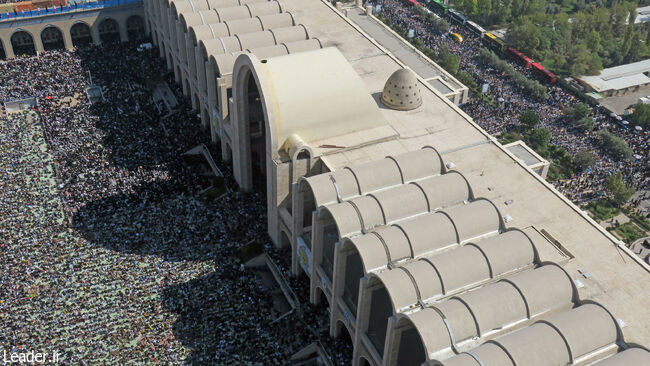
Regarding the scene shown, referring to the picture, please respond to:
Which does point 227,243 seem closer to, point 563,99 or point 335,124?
point 335,124

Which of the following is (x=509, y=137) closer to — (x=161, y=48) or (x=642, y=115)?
(x=642, y=115)

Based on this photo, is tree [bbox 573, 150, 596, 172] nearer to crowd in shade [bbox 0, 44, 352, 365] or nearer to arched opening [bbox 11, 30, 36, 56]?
crowd in shade [bbox 0, 44, 352, 365]

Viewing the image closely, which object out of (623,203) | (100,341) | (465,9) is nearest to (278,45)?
(100,341)

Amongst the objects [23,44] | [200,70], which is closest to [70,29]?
[23,44]

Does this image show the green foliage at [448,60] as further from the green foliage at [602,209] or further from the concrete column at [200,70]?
the concrete column at [200,70]

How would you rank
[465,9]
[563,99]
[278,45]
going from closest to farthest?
[278,45], [563,99], [465,9]

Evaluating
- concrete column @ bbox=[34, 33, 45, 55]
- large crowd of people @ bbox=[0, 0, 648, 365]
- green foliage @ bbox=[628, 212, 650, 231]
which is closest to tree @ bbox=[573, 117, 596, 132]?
large crowd of people @ bbox=[0, 0, 648, 365]
